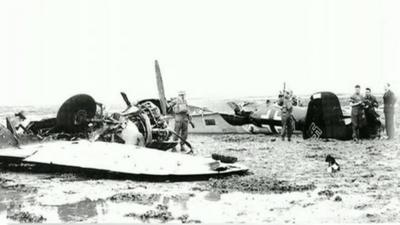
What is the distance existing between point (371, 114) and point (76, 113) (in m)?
10.2

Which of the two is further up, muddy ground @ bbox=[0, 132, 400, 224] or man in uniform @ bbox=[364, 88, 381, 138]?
man in uniform @ bbox=[364, 88, 381, 138]

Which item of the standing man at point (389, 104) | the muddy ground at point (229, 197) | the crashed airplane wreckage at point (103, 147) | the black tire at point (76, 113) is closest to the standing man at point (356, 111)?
the standing man at point (389, 104)

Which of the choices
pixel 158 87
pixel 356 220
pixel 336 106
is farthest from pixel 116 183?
pixel 336 106

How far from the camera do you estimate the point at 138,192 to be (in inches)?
347

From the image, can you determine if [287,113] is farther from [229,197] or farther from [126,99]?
[229,197]

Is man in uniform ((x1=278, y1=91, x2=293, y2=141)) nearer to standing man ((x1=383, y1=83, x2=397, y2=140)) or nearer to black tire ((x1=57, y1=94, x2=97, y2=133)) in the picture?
standing man ((x1=383, y1=83, x2=397, y2=140))

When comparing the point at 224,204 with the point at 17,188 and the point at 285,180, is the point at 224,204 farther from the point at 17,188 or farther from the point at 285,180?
the point at 17,188

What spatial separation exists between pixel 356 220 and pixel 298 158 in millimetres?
6625

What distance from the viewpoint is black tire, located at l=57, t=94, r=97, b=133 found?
1262 centimetres

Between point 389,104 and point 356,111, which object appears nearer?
point 356,111

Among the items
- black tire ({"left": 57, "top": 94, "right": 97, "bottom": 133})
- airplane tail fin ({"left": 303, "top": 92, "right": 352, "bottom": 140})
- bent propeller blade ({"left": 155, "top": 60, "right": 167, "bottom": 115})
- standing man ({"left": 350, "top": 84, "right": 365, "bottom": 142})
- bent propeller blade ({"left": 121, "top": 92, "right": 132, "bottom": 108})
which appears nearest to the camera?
black tire ({"left": 57, "top": 94, "right": 97, "bottom": 133})

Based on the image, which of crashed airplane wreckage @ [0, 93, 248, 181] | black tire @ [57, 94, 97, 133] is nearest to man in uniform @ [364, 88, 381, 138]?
crashed airplane wreckage @ [0, 93, 248, 181]

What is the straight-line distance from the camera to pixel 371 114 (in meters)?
17.7

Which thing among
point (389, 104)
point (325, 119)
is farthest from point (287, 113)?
point (389, 104)
